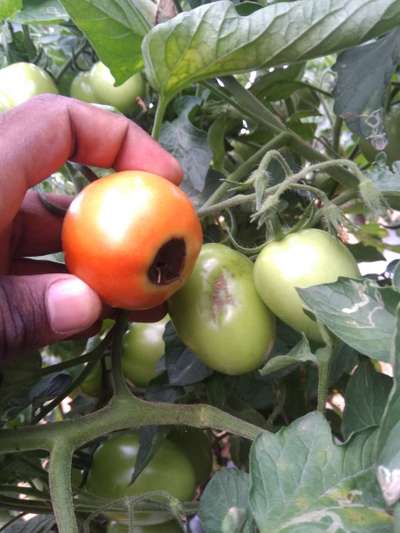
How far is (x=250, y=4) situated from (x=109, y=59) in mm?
168

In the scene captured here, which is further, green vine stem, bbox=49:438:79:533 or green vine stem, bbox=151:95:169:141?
green vine stem, bbox=151:95:169:141

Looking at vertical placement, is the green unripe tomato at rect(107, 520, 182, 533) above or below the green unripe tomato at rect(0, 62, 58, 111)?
below

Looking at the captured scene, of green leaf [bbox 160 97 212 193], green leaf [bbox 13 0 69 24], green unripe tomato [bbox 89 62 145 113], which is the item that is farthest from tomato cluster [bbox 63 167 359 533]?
green leaf [bbox 13 0 69 24]

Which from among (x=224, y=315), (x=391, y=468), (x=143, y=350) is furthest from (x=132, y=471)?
(x=391, y=468)

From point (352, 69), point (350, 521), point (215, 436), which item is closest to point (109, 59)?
point (352, 69)

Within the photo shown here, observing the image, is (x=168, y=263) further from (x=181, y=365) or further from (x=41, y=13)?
(x=41, y=13)

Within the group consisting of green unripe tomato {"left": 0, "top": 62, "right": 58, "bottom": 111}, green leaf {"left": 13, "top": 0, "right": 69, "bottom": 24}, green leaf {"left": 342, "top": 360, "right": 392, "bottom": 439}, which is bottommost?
green leaf {"left": 342, "top": 360, "right": 392, "bottom": 439}

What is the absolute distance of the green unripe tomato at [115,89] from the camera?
91 centimetres

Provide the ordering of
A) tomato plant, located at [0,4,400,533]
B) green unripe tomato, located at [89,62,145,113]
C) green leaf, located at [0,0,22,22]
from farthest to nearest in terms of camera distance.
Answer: green unripe tomato, located at [89,62,145,113] → green leaf, located at [0,0,22,22] → tomato plant, located at [0,4,400,533]

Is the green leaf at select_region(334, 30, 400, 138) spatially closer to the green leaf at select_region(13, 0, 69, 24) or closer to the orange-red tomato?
the orange-red tomato

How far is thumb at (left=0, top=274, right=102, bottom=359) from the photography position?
54 centimetres

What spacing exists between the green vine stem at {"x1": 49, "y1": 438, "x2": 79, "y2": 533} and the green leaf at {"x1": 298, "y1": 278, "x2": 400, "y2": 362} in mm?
282

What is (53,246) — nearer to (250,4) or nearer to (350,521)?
(250,4)

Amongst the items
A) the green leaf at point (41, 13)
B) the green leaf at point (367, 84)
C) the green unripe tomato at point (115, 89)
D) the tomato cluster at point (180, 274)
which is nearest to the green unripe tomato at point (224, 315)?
the tomato cluster at point (180, 274)
